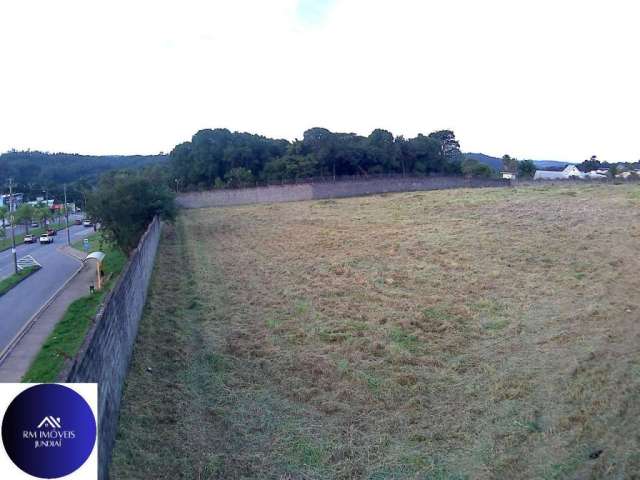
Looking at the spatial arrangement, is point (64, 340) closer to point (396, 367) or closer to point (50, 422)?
point (396, 367)

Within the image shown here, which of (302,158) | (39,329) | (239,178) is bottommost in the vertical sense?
(39,329)

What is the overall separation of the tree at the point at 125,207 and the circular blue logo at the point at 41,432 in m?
21.7

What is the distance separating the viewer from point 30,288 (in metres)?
21.9

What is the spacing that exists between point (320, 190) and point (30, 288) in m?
27.1

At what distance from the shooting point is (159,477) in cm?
495

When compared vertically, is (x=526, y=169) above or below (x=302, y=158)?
below

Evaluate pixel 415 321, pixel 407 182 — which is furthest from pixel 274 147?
pixel 415 321

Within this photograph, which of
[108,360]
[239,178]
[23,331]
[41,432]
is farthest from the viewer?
[239,178]

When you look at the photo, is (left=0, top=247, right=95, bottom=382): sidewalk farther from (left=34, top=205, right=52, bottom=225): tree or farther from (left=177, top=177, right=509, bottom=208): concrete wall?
(left=34, top=205, right=52, bottom=225): tree

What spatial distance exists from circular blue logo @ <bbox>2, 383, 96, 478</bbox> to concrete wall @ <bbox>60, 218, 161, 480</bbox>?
0.60 metres

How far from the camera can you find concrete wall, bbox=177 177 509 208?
45.4 m

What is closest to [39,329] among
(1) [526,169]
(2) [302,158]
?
(2) [302,158]

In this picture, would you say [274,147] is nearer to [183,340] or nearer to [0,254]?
[0,254]

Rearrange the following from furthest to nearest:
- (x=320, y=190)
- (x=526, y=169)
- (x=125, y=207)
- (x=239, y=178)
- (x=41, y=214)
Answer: (x=526, y=169), (x=41, y=214), (x=239, y=178), (x=320, y=190), (x=125, y=207)
